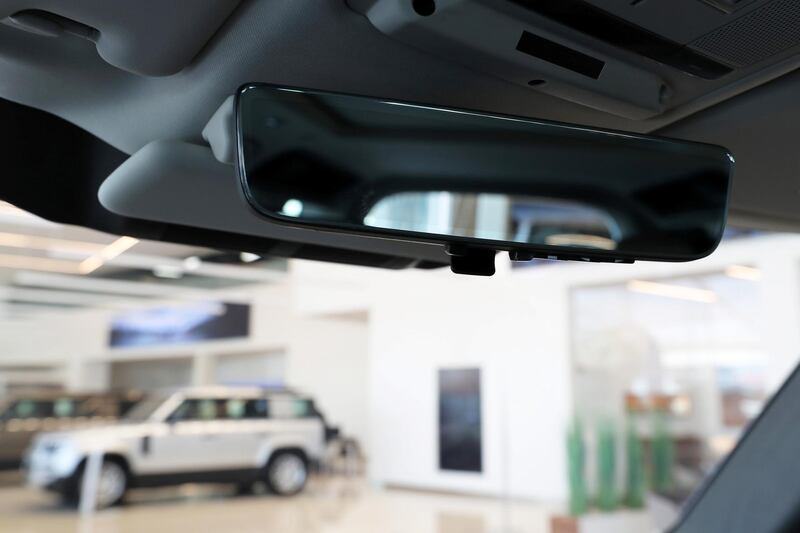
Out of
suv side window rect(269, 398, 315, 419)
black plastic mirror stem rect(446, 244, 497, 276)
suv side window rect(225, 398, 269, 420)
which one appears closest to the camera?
black plastic mirror stem rect(446, 244, 497, 276)

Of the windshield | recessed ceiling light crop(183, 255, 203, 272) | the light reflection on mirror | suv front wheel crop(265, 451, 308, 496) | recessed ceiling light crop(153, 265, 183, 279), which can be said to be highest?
recessed ceiling light crop(153, 265, 183, 279)

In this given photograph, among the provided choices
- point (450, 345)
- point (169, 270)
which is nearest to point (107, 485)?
point (169, 270)

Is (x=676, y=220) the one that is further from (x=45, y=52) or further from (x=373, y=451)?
(x=373, y=451)

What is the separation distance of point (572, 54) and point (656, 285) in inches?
347

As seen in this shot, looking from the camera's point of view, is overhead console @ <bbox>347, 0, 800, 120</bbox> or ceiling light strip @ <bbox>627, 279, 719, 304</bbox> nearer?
overhead console @ <bbox>347, 0, 800, 120</bbox>

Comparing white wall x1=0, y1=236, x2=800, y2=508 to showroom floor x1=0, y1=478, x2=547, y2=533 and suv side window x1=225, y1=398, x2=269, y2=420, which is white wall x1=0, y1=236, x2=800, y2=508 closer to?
showroom floor x1=0, y1=478, x2=547, y2=533

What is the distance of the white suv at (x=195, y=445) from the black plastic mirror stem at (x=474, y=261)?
31.3ft

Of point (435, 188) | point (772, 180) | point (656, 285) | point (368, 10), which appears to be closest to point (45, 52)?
point (368, 10)

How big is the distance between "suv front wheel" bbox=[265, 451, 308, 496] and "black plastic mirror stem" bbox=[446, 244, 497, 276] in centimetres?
1029

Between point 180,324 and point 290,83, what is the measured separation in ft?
54.8

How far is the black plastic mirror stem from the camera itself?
1.00m

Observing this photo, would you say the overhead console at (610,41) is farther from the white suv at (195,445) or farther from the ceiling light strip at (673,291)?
the white suv at (195,445)

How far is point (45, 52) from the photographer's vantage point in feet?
3.56

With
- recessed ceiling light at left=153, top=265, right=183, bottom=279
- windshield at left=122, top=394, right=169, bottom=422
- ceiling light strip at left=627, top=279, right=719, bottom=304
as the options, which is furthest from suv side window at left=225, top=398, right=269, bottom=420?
ceiling light strip at left=627, top=279, right=719, bottom=304
